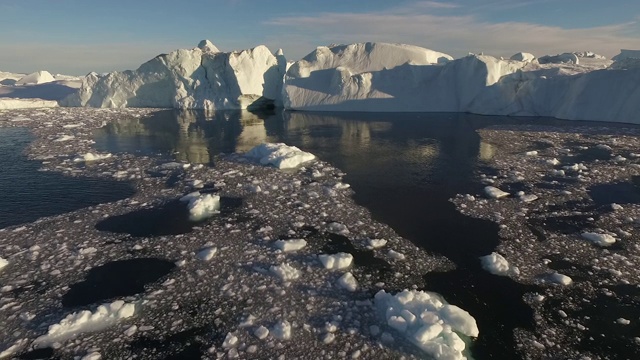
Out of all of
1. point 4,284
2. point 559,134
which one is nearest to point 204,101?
point 559,134

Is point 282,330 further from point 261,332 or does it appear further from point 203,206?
point 203,206

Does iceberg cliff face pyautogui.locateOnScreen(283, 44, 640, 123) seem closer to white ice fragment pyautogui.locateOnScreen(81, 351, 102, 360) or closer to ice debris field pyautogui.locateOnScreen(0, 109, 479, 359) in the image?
ice debris field pyautogui.locateOnScreen(0, 109, 479, 359)

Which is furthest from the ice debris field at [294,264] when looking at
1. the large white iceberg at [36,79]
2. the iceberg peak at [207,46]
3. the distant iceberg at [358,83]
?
the large white iceberg at [36,79]

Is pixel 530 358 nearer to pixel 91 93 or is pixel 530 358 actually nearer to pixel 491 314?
pixel 491 314

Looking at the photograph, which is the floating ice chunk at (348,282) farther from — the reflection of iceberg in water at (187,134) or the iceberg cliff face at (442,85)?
the iceberg cliff face at (442,85)

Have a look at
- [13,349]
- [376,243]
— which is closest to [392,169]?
[376,243]
